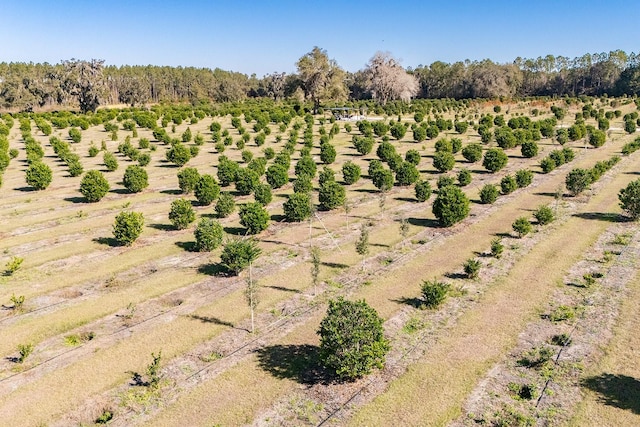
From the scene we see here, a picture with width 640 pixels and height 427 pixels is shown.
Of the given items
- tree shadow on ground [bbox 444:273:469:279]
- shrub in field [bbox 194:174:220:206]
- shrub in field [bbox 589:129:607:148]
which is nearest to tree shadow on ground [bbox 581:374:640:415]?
tree shadow on ground [bbox 444:273:469:279]

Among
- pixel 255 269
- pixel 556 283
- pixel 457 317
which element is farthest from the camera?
pixel 255 269

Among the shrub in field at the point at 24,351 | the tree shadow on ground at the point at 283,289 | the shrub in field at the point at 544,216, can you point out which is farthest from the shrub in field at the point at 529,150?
the shrub in field at the point at 24,351

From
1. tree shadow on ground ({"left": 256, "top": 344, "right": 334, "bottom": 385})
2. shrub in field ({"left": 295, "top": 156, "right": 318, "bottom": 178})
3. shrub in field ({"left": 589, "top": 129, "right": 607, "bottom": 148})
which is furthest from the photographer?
shrub in field ({"left": 589, "top": 129, "right": 607, "bottom": 148})

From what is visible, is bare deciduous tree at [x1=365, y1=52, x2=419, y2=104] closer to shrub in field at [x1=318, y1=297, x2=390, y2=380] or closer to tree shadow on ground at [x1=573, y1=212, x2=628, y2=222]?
tree shadow on ground at [x1=573, y1=212, x2=628, y2=222]

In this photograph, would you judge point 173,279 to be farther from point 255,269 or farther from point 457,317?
point 457,317

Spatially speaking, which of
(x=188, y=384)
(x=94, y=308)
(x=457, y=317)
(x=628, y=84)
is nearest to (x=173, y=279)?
(x=94, y=308)

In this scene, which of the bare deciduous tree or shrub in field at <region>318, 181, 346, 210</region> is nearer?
shrub in field at <region>318, 181, 346, 210</region>
